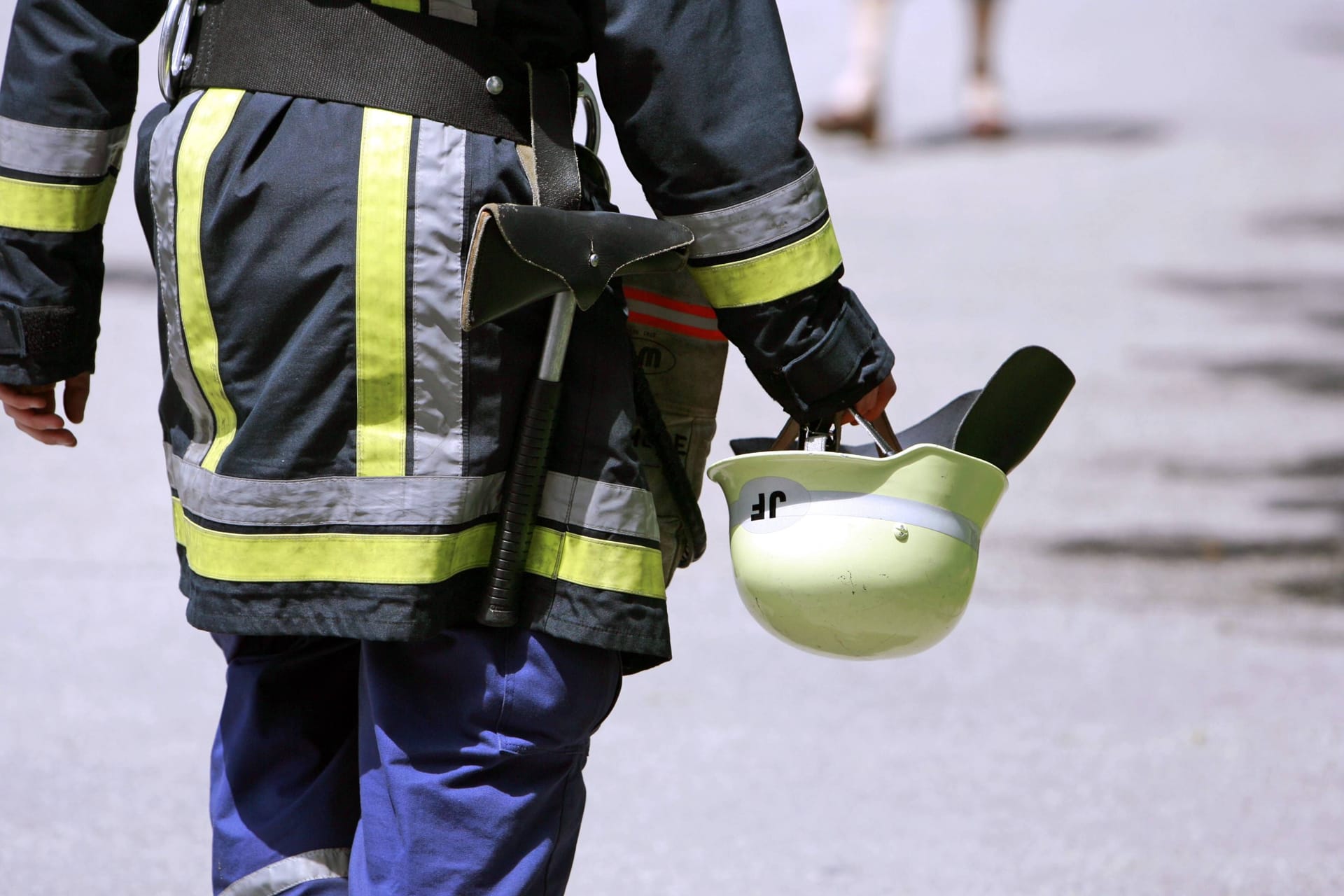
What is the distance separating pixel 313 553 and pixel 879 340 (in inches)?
26.2

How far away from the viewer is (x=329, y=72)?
177cm

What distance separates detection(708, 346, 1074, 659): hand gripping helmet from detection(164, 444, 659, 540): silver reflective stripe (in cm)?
16

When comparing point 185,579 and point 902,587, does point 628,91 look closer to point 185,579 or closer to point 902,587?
point 902,587

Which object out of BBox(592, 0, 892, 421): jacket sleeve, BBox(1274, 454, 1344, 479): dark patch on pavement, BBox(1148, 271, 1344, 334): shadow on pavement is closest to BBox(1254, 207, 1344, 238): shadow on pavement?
BBox(1148, 271, 1344, 334): shadow on pavement

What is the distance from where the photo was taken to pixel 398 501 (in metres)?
1.79

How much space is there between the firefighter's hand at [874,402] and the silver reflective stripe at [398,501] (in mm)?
273

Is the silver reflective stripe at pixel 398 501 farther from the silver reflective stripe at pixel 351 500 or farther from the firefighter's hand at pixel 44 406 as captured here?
the firefighter's hand at pixel 44 406

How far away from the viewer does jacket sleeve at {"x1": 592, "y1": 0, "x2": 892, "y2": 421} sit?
1727 millimetres

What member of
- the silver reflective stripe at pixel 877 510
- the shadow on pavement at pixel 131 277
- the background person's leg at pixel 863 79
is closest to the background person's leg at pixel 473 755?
the silver reflective stripe at pixel 877 510

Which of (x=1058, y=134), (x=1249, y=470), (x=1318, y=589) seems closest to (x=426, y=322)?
(x=1318, y=589)

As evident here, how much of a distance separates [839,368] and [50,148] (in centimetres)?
94

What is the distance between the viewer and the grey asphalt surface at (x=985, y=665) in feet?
10.2

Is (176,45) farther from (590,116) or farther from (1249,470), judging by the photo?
(1249,470)

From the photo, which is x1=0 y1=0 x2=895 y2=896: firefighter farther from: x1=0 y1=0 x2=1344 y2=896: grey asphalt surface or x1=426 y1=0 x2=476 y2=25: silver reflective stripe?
x1=0 y1=0 x2=1344 y2=896: grey asphalt surface
